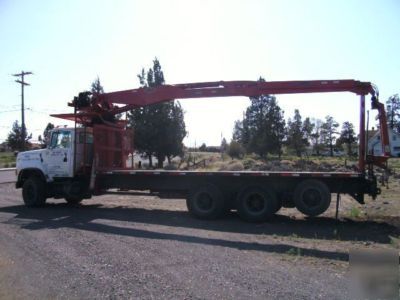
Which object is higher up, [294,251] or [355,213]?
[355,213]

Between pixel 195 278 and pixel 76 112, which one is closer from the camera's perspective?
pixel 195 278

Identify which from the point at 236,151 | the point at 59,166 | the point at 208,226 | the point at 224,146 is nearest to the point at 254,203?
the point at 208,226

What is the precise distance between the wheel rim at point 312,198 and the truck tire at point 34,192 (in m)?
9.76

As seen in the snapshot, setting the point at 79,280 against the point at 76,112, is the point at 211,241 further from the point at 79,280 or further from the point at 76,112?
the point at 76,112

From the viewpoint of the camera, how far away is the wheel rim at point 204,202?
46.8 ft

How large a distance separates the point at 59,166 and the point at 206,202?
6.16 meters

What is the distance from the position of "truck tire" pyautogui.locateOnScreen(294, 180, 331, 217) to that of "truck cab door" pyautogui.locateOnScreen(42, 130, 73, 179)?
27.7ft

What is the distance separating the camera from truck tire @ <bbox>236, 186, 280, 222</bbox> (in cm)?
1348

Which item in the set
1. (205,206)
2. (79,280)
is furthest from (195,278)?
(205,206)

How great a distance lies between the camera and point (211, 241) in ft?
34.1

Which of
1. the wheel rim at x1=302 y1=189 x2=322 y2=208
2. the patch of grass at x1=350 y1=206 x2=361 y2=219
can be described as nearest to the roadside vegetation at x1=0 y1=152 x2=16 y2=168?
the patch of grass at x1=350 y1=206 x2=361 y2=219

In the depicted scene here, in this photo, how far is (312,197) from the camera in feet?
43.4

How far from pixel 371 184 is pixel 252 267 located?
6.62 m

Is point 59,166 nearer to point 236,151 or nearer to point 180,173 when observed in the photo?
point 180,173
